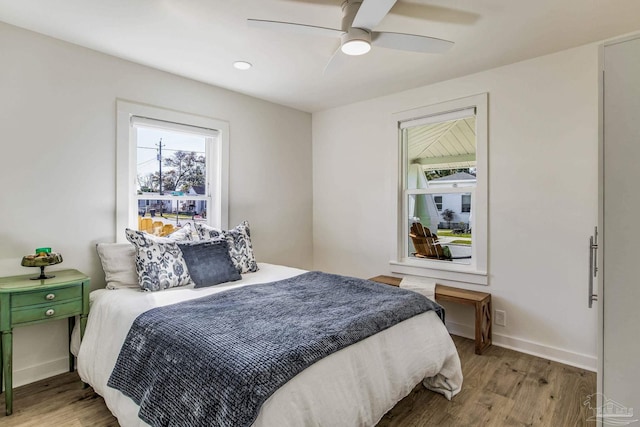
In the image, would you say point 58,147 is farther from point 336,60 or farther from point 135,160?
point 336,60

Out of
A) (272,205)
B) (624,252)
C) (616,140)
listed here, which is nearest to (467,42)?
(616,140)

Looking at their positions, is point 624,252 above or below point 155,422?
above

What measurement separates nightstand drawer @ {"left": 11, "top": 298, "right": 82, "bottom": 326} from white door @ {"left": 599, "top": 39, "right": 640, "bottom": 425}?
9.29 feet

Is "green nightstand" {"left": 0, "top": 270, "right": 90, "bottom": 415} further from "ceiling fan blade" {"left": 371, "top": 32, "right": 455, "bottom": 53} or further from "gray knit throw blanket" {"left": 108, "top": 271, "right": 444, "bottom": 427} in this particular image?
"ceiling fan blade" {"left": 371, "top": 32, "right": 455, "bottom": 53}

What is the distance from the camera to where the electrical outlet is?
2996 millimetres

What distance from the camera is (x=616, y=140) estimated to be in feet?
4.25

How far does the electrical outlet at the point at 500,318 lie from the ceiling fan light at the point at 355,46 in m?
2.47

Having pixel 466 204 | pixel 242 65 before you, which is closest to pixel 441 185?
pixel 466 204

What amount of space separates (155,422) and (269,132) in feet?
10.3

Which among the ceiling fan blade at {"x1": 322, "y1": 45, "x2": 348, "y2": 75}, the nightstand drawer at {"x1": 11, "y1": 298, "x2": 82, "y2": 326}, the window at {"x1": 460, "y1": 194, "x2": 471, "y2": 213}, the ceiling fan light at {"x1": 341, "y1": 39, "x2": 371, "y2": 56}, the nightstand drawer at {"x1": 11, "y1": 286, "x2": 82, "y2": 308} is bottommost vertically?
the nightstand drawer at {"x1": 11, "y1": 298, "x2": 82, "y2": 326}

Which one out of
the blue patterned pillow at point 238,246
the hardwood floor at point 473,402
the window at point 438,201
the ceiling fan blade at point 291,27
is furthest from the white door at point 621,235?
the blue patterned pillow at point 238,246

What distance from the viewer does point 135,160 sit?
2988 millimetres

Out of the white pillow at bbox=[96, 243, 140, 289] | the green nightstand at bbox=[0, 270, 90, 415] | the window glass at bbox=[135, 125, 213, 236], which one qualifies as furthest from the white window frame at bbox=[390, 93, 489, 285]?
the green nightstand at bbox=[0, 270, 90, 415]

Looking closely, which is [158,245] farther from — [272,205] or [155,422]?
[272,205]
